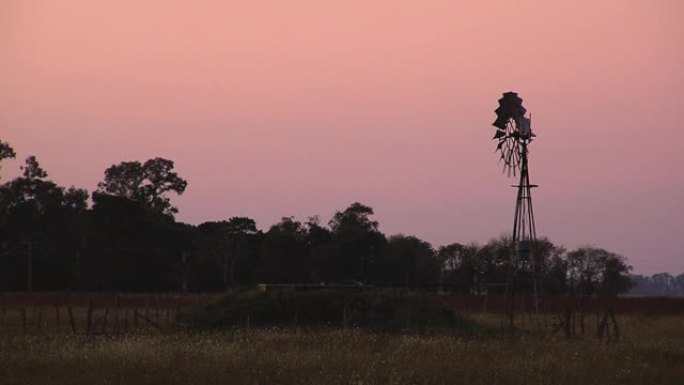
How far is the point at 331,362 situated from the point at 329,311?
16020 millimetres

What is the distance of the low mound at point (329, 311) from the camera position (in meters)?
34.8

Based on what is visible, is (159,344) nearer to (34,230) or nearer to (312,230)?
(34,230)

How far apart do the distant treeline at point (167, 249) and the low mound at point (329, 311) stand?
45934mm

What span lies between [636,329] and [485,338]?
34.8 feet

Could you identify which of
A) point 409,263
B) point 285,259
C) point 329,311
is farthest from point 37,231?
point 329,311

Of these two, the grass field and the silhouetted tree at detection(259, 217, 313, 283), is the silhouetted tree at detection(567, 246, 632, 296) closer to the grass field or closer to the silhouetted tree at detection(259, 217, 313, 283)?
the silhouetted tree at detection(259, 217, 313, 283)

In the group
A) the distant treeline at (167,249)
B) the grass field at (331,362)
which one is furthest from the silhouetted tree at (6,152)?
the grass field at (331,362)

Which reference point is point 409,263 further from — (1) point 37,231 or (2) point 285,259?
(1) point 37,231

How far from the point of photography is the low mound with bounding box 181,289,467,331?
34750mm

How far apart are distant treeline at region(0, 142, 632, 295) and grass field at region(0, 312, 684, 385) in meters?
57.5

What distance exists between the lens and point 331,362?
65.6 ft

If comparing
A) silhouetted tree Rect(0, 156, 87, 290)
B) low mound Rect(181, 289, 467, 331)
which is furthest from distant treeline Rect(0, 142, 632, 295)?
low mound Rect(181, 289, 467, 331)

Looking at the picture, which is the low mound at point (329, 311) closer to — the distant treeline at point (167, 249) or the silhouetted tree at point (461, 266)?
the distant treeline at point (167, 249)

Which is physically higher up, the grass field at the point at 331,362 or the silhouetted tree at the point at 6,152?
the silhouetted tree at the point at 6,152
